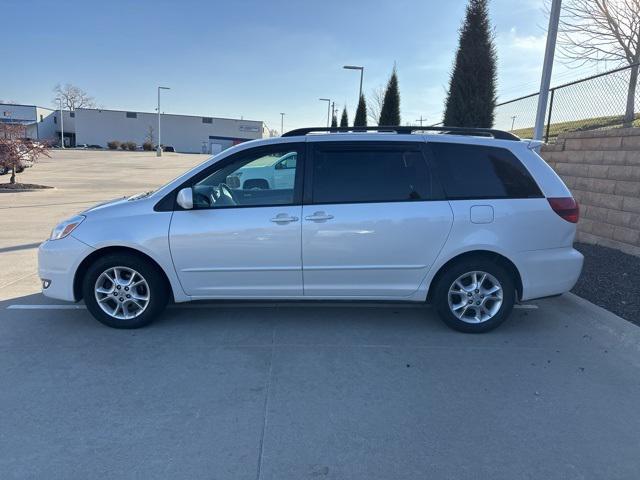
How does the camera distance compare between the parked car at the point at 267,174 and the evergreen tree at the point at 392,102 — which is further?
the evergreen tree at the point at 392,102

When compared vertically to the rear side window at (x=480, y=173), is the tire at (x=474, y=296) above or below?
below

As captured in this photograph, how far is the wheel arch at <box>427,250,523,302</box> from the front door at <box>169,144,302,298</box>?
1.27 metres

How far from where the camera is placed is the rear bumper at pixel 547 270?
4363mm

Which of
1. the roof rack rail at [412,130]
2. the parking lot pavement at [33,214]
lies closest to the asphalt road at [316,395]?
the parking lot pavement at [33,214]

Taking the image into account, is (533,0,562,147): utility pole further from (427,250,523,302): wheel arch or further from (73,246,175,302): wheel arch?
(73,246,175,302): wheel arch

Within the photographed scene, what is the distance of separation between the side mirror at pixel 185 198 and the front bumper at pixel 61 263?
0.91 meters

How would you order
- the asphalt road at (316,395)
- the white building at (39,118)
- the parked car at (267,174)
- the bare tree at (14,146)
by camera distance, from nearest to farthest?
the asphalt road at (316,395)
the parked car at (267,174)
the bare tree at (14,146)
the white building at (39,118)

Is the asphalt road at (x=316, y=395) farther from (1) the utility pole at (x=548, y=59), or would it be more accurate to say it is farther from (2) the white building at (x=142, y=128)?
(2) the white building at (x=142, y=128)

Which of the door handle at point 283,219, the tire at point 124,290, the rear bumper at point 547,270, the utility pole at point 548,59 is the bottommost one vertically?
the tire at point 124,290

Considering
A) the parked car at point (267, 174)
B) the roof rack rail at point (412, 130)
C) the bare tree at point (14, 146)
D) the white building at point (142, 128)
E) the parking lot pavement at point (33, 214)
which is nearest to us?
the parked car at point (267, 174)

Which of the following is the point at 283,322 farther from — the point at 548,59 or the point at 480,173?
the point at 548,59

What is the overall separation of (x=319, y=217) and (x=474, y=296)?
5.27 feet

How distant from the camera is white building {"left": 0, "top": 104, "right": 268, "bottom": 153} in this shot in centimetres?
8881

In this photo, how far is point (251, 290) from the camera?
4.40 metres
